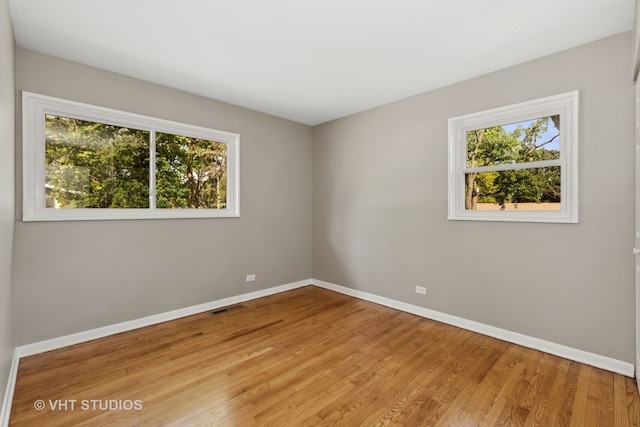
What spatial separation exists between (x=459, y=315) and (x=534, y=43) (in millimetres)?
2626

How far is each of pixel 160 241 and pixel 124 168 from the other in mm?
850

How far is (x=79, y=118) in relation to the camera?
9.23 ft

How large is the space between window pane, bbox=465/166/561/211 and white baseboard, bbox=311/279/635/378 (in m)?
1.20

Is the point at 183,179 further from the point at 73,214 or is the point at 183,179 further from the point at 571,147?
the point at 571,147

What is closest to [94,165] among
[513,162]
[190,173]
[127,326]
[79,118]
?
[79,118]

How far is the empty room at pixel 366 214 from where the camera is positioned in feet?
6.64

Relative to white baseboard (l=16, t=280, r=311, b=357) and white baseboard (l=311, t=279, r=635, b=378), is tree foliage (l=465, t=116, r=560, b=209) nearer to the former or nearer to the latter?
white baseboard (l=311, t=279, r=635, b=378)

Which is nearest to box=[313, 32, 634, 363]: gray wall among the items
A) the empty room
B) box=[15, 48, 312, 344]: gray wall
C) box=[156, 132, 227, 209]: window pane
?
the empty room

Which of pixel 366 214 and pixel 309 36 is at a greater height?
pixel 309 36

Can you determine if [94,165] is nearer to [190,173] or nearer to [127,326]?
[190,173]

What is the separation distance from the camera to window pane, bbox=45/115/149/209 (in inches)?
106

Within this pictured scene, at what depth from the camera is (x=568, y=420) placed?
5.87ft

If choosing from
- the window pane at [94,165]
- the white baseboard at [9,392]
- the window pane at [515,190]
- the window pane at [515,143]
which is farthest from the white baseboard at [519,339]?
the white baseboard at [9,392]

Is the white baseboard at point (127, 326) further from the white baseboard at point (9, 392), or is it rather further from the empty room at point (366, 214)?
the white baseboard at point (9, 392)
